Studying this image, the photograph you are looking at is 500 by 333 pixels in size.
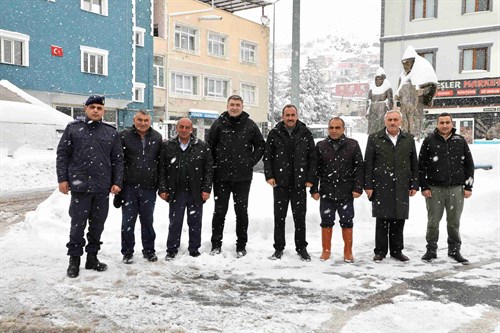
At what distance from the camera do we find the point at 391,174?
19.5 feet

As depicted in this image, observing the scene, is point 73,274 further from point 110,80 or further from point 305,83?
point 305,83

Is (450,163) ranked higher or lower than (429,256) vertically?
higher

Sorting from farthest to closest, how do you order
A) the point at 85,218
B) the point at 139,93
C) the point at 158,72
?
the point at 158,72 → the point at 139,93 → the point at 85,218

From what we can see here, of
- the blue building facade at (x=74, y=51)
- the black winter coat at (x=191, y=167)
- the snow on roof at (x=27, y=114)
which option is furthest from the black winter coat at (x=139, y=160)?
the blue building facade at (x=74, y=51)

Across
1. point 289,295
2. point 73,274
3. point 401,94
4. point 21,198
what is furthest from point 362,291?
point 21,198

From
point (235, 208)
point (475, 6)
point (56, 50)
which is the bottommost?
point (235, 208)

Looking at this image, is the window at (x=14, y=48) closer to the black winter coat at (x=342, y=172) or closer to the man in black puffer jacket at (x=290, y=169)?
the man in black puffer jacket at (x=290, y=169)

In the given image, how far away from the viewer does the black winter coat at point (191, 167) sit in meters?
5.86

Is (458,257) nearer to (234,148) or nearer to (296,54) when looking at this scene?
(234,148)

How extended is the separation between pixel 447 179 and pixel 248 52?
32317 mm

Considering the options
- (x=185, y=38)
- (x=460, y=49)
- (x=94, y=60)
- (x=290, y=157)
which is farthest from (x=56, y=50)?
(x=460, y=49)

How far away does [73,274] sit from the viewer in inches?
197

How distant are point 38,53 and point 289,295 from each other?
2030cm

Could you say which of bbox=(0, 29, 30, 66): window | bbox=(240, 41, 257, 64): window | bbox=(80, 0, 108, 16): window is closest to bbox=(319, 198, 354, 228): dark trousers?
bbox=(0, 29, 30, 66): window
